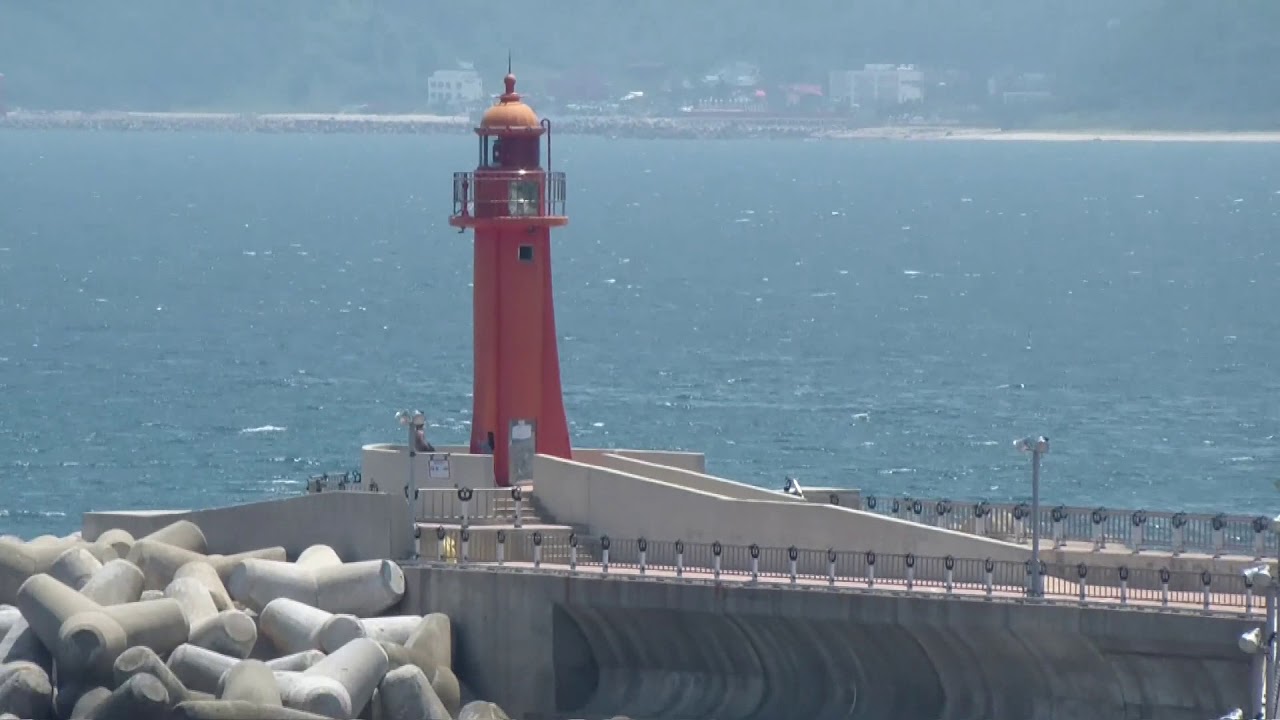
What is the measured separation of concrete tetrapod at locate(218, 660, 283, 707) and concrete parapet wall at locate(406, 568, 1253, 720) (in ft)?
11.8

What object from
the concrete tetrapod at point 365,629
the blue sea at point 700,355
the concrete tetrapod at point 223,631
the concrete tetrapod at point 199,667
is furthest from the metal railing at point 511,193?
the blue sea at point 700,355

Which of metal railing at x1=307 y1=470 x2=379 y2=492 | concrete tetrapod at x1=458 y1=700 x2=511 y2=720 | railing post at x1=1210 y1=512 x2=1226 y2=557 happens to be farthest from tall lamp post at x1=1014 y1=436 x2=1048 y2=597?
metal railing at x1=307 y1=470 x2=379 y2=492

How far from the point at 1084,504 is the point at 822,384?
22154 millimetres

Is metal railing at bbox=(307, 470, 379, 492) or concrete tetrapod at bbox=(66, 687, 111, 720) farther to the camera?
metal railing at bbox=(307, 470, 379, 492)

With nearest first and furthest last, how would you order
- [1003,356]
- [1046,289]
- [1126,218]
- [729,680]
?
[729,680]
[1003,356]
[1046,289]
[1126,218]

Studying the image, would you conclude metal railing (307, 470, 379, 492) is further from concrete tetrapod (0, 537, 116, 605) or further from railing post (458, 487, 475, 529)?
concrete tetrapod (0, 537, 116, 605)

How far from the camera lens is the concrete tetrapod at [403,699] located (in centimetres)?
3234

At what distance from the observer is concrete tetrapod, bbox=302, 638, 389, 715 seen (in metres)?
31.9

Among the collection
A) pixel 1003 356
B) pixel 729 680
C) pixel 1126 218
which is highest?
pixel 1126 218

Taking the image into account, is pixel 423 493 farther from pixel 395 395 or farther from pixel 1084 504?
pixel 395 395

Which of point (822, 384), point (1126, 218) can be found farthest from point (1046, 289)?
point (1126, 218)

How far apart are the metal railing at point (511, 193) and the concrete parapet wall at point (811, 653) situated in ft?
17.7

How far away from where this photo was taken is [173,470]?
6225 centimetres

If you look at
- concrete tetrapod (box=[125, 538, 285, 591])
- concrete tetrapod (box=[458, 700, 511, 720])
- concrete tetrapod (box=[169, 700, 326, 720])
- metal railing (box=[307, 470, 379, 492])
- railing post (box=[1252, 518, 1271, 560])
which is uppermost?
metal railing (box=[307, 470, 379, 492])
